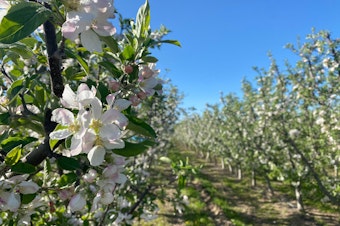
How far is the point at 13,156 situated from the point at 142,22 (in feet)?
2.39

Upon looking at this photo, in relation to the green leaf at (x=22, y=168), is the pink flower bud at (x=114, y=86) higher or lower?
higher

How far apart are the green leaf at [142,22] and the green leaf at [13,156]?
0.65 m

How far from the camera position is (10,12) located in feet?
2.60

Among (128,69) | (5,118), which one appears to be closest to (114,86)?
(128,69)

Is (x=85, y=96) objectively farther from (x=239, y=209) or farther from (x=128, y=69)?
(x=239, y=209)

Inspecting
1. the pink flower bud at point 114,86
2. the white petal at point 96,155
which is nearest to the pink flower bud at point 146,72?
the pink flower bud at point 114,86

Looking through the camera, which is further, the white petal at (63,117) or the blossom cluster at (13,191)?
the blossom cluster at (13,191)

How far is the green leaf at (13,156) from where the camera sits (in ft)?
3.58

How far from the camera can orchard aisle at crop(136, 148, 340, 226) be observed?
956cm

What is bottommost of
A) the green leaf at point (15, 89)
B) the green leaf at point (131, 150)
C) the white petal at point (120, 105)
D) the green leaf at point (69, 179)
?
the green leaf at point (69, 179)

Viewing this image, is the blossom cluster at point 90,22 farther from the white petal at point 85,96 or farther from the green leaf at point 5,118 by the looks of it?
the green leaf at point 5,118

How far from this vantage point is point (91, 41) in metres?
0.98

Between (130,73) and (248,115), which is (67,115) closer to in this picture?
(130,73)

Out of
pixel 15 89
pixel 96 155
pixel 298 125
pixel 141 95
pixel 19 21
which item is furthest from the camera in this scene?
pixel 298 125
